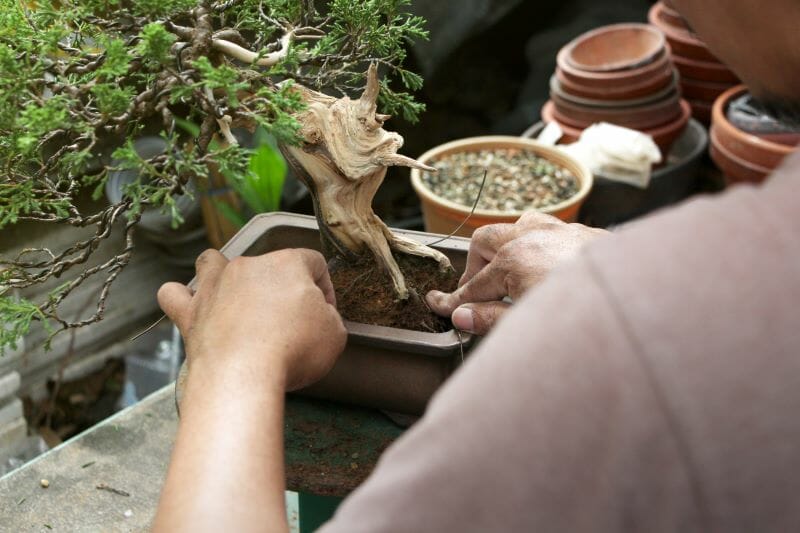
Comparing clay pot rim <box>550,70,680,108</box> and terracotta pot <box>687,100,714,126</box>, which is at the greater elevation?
clay pot rim <box>550,70,680,108</box>

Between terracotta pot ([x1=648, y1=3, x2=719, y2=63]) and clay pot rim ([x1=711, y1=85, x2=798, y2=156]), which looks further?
terracotta pot ([x1=648, y1=3, x2=719, y2=63])

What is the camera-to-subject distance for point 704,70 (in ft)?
9.32

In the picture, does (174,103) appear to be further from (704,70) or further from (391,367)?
(704,70)

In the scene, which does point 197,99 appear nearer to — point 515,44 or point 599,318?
point 599,318

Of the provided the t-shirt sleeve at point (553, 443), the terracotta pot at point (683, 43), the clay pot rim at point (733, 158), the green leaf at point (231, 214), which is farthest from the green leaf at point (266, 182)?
the t-shirt sleeve at point (553, 443)

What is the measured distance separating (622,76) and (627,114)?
0.38ft

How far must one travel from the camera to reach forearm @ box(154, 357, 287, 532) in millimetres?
768

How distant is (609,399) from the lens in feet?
1.56

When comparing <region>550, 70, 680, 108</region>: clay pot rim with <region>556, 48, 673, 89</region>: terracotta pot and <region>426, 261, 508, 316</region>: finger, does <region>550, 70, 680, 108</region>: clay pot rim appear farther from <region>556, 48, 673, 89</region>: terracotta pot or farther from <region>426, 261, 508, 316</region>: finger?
<region>426, 261, 508, 316</region>: finger

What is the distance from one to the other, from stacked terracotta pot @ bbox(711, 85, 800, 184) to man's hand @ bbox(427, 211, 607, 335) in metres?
1.31

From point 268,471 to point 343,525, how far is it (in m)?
0.29

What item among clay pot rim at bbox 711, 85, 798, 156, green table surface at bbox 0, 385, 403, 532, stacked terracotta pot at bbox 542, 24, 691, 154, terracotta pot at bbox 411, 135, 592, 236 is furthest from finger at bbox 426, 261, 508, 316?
stacked terracotta pot at bbox 542, 24, 691, 154

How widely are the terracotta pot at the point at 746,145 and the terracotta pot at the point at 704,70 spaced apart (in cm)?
42

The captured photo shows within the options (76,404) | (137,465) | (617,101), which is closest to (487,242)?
(137,465)
